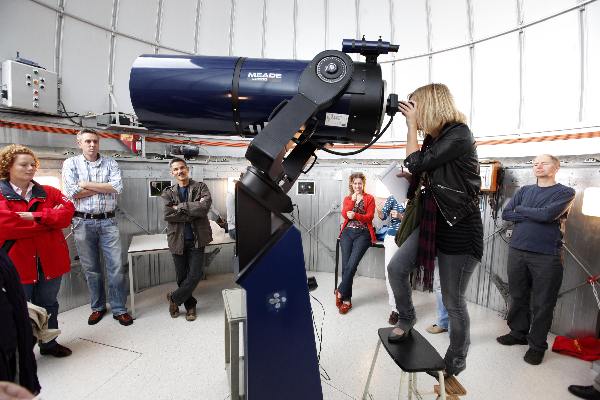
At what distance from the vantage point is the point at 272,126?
0.98 m

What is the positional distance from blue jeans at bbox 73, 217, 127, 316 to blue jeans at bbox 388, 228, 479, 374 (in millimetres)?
3338

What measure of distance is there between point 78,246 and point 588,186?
5.81 meters

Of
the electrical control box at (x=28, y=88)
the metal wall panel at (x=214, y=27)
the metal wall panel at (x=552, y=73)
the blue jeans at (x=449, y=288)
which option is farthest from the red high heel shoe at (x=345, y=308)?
the metal wall panel at (x=214, y=27)

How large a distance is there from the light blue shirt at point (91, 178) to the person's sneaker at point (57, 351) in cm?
141

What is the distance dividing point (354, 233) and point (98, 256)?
331cm

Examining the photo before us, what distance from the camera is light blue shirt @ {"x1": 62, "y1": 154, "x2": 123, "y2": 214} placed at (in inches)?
130

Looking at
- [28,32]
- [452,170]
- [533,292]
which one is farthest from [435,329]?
[28,32]

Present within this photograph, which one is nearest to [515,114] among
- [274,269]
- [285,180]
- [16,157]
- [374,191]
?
[374,191]

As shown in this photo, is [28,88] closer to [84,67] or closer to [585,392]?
[84,67]

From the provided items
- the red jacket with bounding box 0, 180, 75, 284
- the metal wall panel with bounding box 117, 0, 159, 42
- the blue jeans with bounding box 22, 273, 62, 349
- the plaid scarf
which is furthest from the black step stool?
the metal wall panel with bounding box 117, 0, 159, 42

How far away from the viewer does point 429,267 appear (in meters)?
1.70

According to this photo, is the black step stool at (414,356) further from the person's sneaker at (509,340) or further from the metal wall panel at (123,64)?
the metal wall panel at (123,64)

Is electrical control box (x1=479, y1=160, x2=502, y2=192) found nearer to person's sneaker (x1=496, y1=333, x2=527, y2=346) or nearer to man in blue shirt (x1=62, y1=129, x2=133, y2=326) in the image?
person's sneaker (x1=496, y1=333, x2=527, y2=346)

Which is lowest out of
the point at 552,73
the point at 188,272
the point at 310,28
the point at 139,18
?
the point at 188,272
